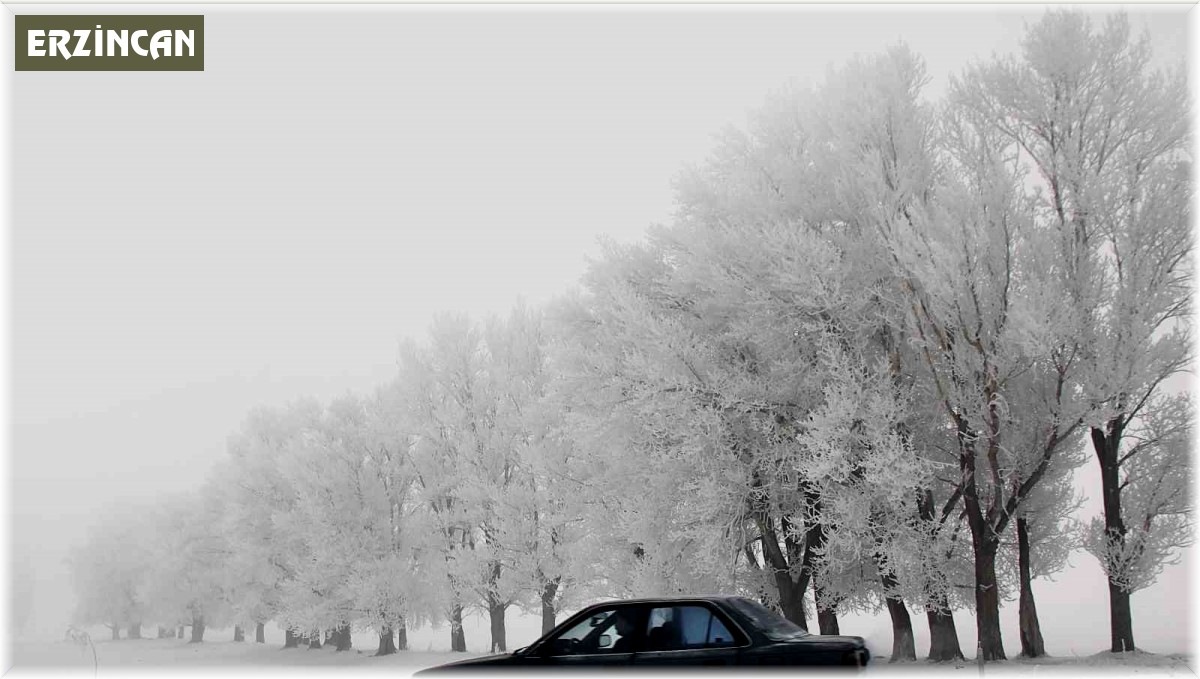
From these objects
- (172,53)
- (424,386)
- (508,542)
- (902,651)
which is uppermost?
(172,53)

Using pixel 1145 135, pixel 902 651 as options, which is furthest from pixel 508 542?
pixel 1145 135

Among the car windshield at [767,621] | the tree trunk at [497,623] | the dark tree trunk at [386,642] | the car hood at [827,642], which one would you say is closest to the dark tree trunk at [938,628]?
the car windshield at [767,621]

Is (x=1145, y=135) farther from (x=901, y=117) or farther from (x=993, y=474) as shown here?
(x=993, y=474)

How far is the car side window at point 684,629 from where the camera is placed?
8.59m

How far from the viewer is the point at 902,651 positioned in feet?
70.4

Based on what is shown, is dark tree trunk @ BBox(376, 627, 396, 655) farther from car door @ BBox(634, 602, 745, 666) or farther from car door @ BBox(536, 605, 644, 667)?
car door @ BBox(634, 602, 745, 666)

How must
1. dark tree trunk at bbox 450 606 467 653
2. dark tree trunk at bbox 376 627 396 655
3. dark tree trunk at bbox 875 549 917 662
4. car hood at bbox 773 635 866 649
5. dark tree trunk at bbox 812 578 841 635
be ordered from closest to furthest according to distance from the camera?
car hood at bbox 773 635 866 649 < dark tree trunk at bbox 875 549 917 662 < dark tree trunk at bbox 812 578 841 635 < dark tree trunk at bbox 450 606 467 653 < dark tree trunk at bbox 376 627 396 655

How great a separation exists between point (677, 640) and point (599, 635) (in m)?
0.75

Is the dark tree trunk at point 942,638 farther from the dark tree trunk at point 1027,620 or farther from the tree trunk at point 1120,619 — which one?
the tree trunk at point 1120,619

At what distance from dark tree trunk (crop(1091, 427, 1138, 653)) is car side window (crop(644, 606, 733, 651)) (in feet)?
47.3

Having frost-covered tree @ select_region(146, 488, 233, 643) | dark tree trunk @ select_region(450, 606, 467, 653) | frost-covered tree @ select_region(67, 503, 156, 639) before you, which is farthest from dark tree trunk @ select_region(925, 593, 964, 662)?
frost-covered tree @ select_region(67, 503, 156, 639)

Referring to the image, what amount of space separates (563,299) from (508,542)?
347 inches

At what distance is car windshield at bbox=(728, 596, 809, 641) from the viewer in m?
8.56

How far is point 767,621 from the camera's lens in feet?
28.8
